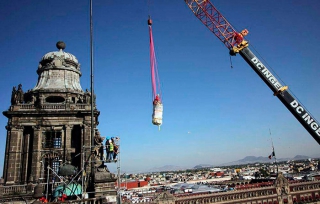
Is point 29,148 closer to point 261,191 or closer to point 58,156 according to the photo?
point 58,156

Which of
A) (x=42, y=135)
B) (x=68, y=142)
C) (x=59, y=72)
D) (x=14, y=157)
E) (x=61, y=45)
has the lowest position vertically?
(x=14, y=157)

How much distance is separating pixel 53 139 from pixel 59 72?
31.7 ft

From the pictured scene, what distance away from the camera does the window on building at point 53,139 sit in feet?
85.9

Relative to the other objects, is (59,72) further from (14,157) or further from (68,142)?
(14,157)

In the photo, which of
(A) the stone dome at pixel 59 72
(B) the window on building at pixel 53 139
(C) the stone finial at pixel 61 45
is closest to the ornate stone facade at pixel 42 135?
(B) the window on building at pixel 53 139

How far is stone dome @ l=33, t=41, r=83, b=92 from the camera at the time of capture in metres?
A: 30.2

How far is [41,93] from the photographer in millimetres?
28547

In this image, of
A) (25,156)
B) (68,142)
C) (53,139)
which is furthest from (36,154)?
(68,142)

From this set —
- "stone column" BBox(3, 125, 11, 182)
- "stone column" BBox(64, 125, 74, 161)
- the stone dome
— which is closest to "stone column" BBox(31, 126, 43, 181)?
"stone column" BBox(3, 125, 11, 182)

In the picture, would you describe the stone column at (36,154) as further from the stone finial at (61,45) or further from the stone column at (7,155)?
the stone finial at (61,45)

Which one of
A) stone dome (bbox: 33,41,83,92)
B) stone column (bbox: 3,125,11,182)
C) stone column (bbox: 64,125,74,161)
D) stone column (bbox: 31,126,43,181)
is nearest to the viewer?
stone column (bbox: 3,125,11,182)

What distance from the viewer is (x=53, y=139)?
2647cm

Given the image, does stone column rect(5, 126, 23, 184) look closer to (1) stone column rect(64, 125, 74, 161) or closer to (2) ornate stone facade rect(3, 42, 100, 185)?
(2) ornate stone facade rect(3, 42, 100, 185)

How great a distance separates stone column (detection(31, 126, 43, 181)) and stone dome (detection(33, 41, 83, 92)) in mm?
5896
